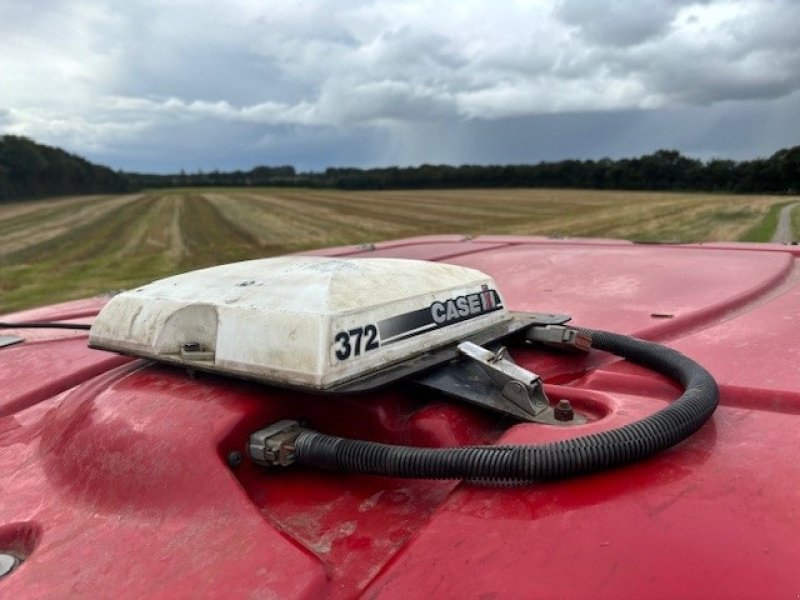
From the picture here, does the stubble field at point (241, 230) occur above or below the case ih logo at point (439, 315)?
below

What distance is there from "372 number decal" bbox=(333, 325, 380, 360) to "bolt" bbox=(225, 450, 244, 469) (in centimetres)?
26

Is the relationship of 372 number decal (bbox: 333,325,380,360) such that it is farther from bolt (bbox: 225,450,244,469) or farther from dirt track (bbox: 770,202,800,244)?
dirt track (bbox: 770,202,800,244)

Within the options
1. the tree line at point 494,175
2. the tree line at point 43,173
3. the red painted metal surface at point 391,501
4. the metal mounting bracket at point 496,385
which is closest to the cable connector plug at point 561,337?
the red painted metal surface at point 391,501

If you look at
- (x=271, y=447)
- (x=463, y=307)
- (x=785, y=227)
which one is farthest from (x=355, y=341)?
(x=785, y=227)

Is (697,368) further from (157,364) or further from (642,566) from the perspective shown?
(157,364)

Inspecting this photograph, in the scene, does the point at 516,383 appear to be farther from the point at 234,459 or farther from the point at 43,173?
the point at 43,173

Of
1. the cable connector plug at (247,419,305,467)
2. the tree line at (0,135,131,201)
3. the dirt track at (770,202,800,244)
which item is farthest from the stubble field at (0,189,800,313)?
the tree line at (0,135,131,201)

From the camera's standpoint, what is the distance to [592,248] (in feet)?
11.4

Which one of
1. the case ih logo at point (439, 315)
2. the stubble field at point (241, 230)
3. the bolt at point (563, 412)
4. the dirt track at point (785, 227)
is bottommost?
the stubble field at point (241, 230)

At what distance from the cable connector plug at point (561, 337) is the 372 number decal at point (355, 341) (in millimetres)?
529

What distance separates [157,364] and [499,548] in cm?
95

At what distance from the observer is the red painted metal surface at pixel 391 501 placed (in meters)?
0.89

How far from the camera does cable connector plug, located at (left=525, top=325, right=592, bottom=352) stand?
1.62 m

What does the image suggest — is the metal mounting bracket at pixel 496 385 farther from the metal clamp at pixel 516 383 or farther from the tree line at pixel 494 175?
the tree line at pixel 494 175
